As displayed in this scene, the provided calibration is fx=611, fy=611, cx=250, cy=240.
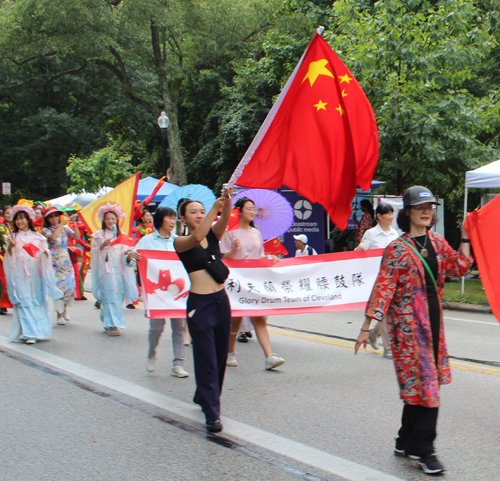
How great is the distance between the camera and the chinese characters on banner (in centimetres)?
659

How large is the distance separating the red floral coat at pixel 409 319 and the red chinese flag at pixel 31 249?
573cm

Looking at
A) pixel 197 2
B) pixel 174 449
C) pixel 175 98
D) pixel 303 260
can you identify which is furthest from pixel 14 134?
pixel 174 449

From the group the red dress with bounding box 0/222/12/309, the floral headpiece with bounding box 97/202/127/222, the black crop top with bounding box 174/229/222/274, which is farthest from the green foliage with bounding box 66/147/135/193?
the black crop top with bounding box 174/229/222/274

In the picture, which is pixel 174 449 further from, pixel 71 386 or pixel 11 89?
pixel 11 89

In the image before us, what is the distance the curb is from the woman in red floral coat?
7375 millimetres

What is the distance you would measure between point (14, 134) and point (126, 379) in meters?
31.4

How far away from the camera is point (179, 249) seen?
461 cm

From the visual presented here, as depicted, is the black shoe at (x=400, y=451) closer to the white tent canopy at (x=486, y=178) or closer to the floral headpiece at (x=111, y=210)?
the floral headpiece at (x=111, y=210)

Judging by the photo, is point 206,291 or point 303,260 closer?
point 206,291

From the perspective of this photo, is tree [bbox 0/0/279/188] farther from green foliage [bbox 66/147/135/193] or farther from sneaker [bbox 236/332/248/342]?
sneaker [bbox 236/332/248/342]

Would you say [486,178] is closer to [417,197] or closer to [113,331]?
[113,331]

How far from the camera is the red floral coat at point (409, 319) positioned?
12.1ft

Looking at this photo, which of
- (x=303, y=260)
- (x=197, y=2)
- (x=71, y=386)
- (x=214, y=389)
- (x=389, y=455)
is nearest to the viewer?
(x=389, y=455)

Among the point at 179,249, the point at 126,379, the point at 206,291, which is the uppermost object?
the point at 179,249
